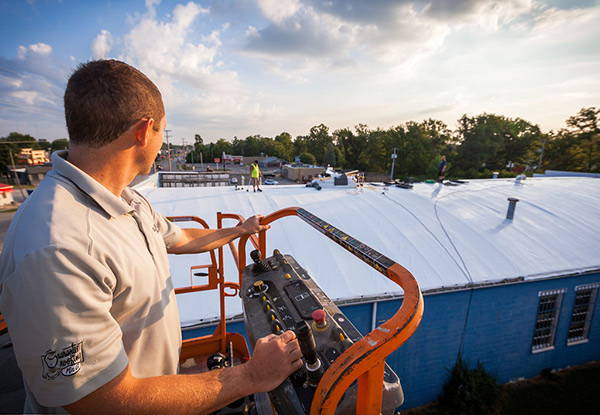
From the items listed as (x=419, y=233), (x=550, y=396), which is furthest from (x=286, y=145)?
(x=550, y=396)

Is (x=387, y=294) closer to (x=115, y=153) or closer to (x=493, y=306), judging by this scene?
(x=493, y=306)

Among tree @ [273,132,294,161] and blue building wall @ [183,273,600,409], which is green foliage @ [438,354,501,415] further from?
tree @ [273,132,294,161]

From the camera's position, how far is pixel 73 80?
1.26 metres

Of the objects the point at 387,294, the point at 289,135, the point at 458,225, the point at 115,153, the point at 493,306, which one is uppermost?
the point at 289,135

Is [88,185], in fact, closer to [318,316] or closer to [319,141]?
[318,316]

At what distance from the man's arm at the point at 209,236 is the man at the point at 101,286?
763 mm

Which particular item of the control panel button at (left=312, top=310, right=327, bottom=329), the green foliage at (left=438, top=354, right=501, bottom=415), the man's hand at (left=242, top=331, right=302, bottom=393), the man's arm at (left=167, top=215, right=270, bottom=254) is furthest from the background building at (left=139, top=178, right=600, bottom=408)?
the man's hand at (left=242, top=331, right=302, bottom=393)

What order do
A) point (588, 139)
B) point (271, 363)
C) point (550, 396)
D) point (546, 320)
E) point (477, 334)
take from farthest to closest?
point (588, 139)
point (546, 320)
point (550, 396)
point (477, 334)
point (271, 363)

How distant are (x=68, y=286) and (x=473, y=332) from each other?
345 inches

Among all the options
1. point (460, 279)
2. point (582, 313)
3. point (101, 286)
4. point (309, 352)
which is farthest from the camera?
point (582, 313)

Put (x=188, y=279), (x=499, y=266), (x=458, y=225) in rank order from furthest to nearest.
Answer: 1. (x=458, y=225)
2. (x=499, y=266)
3. (x=188, y=279)

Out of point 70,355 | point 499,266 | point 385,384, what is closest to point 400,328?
point 385,384

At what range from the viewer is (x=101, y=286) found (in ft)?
3.40

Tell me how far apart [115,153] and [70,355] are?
90cm
